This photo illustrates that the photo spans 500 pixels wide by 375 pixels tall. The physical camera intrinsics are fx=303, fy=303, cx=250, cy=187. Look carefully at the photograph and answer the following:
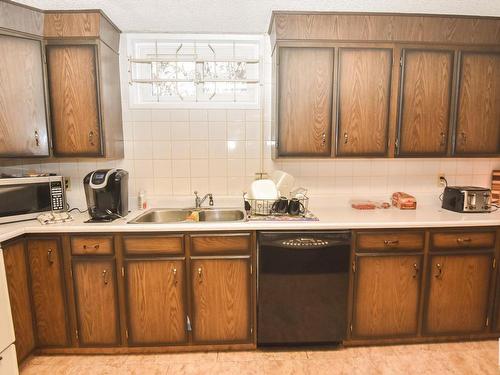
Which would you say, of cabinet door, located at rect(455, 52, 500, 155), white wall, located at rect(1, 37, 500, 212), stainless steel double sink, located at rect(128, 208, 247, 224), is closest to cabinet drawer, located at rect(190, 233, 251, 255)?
stainless steel double sink, located at rect(128, 208, 247, 224)

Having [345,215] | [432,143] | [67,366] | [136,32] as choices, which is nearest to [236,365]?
[67,366]

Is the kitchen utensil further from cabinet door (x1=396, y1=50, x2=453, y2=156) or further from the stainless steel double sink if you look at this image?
cabinet door (x1=396, y1=50, x2=453, y2=156)

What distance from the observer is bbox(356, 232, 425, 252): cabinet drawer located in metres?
1.99

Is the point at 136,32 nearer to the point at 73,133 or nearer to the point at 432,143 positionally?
the point at 73,133

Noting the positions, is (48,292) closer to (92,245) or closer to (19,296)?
(19,296)

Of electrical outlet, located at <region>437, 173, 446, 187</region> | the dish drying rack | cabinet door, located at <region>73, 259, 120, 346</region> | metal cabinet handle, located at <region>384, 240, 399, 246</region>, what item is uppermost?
electrical outlet, located at <region>437, 173, 446, 187</region>

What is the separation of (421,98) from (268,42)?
1.25 m

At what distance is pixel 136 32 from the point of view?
2414 millimetres

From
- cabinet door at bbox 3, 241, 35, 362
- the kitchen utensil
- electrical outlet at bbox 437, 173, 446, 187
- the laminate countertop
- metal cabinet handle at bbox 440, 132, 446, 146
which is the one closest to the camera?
cabinet door at bbox 3, 241, 35, 362

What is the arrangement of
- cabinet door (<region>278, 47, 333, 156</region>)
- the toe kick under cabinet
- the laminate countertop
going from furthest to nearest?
1. cabinet door (<region>278, 47, 333, 156</region>)
2. the toe kick under cabinet
3. the laminate countertop

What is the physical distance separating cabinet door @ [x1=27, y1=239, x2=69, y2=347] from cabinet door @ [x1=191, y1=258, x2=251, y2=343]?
85 cm

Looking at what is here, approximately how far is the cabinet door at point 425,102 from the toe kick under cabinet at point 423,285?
2.13 ft

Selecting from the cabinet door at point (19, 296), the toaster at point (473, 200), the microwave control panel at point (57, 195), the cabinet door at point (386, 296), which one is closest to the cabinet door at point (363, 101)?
the toaster at point (473, 200)

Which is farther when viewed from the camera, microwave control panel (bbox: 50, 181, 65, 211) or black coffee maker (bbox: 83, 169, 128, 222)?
microwave control panel (bbox: 50, 181, 65, 211)
